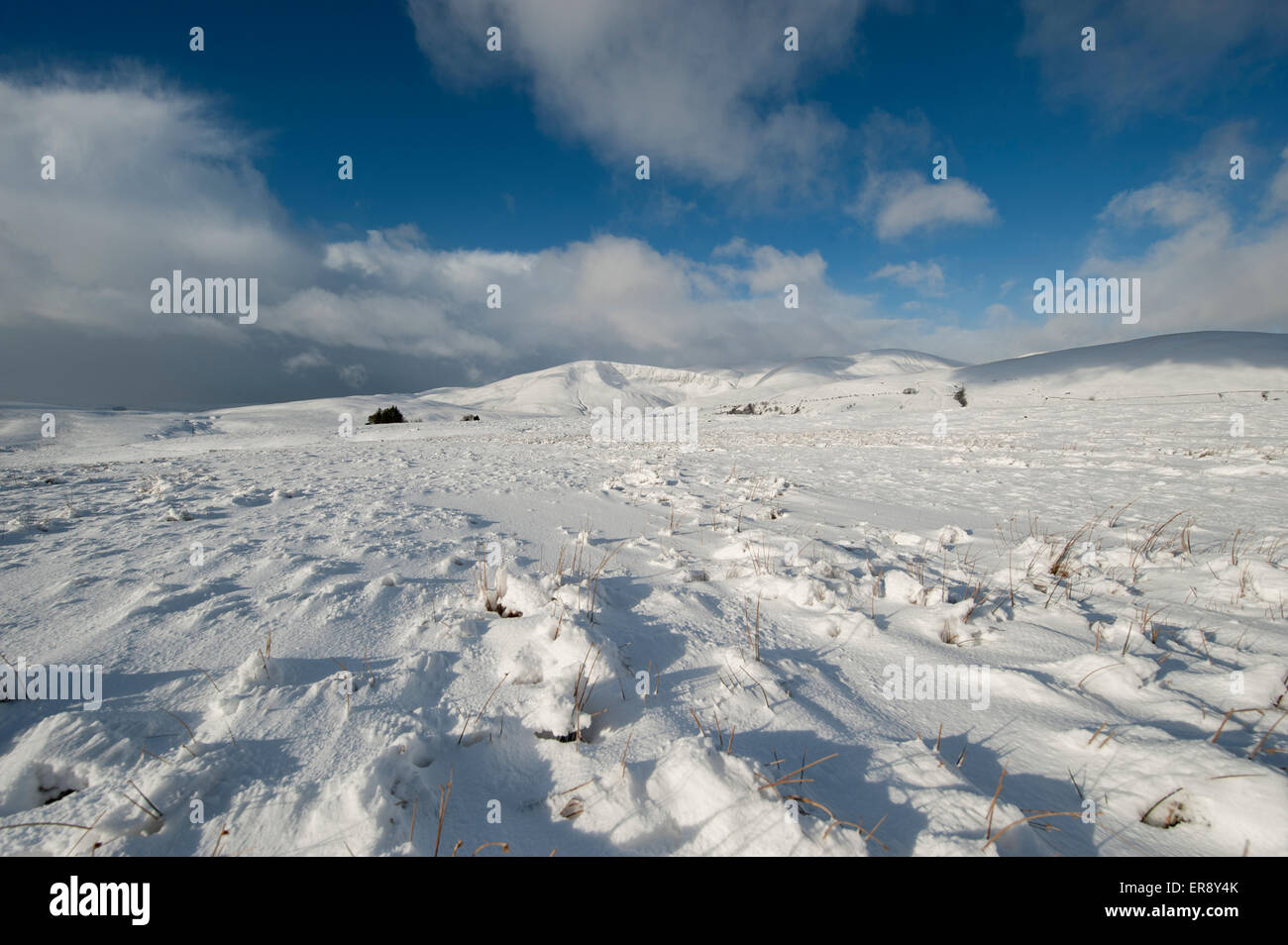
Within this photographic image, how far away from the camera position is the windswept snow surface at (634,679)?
1.47 m

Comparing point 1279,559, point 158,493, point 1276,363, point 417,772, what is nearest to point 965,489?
point 1279,559

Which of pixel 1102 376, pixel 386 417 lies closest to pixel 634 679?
pixel 386 417

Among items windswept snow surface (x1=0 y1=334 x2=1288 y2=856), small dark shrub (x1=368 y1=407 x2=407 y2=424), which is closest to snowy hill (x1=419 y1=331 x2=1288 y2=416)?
small dark shrub (x1=368 y1=407 x2=407 y2=424)

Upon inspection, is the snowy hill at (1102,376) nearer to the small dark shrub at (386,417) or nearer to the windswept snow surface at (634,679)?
the small dark shrub at (386,417)

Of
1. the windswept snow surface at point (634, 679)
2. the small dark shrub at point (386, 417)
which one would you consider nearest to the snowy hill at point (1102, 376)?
the small dark shrub at point (386, 417)

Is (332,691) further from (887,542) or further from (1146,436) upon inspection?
(1146,436)

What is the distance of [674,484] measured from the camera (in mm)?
7699

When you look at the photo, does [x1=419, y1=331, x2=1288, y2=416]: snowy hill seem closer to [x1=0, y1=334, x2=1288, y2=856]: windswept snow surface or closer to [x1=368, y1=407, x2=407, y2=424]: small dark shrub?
[x1=368, y1=407, x2=407, y2=424]: small dark shrub

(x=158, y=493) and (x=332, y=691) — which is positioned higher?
(x=158, y=493)
